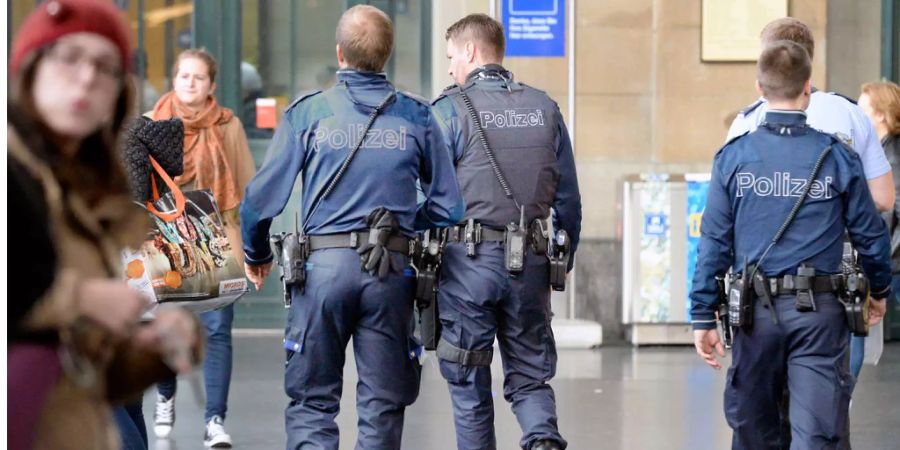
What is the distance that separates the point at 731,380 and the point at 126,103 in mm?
3478

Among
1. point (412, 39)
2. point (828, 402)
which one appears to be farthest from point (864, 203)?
point (412, 39)

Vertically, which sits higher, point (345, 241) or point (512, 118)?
point (512, 118)

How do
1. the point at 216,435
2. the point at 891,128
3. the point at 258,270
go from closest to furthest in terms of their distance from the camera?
the point at 258,270 < the point at 216,435 < the point at 891,128

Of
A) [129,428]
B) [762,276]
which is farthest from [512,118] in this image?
[129,428]

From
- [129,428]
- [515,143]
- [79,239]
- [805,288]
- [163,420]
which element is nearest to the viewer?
[79,239]

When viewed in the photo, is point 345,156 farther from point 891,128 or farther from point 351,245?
point 891,128

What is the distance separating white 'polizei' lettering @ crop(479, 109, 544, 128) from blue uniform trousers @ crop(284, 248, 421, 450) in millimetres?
999

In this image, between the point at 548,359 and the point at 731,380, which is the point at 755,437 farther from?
the point at 548,359

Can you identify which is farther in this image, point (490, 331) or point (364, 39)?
point (490, 331)

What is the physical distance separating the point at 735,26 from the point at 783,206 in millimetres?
6320

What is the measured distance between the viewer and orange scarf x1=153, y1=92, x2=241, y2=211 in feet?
25.3

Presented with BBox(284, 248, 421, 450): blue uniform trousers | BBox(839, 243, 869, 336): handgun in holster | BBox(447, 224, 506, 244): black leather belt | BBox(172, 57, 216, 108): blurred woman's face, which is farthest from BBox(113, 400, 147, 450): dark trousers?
BBox(839, 243, 869, 336): handgun in holster

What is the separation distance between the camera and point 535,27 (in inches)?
447

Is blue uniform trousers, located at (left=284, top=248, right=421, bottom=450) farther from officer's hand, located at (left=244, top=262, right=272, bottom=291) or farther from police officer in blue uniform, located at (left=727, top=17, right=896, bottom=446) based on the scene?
police officer in blue uniform, located at (left=727, top=17, right=896, bottom=446)
